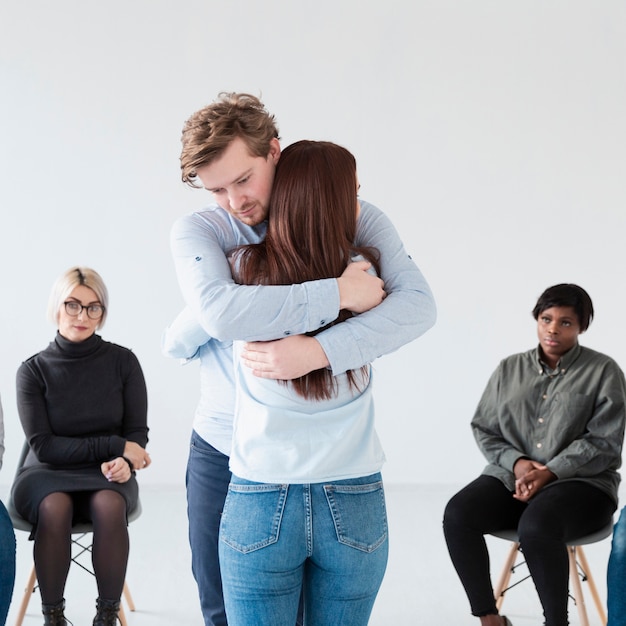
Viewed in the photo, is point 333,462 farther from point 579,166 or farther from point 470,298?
point 579,166

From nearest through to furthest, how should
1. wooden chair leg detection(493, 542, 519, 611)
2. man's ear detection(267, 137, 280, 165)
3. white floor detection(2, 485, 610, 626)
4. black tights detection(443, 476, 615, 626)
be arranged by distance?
man's ear detection(267, 137, 280, 165) → black tights detection(443, 476, 615, 626) → wooden chair leg detection(493, 542, 519, 611) → white floor detection(2, 485, 610, 626)

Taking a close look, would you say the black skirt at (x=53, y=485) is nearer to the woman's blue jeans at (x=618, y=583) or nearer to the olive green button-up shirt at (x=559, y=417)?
the olive green button-up shirt at (x=559, y=417)

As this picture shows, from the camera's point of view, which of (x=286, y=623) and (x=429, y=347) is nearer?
(x=286, y=623)

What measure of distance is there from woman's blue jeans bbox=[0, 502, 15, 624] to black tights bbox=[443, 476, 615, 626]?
4.40 feet

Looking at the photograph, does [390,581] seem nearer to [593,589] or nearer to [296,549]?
[593,589]

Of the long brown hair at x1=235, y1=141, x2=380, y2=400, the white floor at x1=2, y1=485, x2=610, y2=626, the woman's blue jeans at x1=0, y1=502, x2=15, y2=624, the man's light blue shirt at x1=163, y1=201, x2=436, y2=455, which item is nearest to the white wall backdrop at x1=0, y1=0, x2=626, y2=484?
the white floor at x1=2, y1=485, x2=610, y2=626

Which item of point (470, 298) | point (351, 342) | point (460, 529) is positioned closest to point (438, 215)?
point (470, 298)

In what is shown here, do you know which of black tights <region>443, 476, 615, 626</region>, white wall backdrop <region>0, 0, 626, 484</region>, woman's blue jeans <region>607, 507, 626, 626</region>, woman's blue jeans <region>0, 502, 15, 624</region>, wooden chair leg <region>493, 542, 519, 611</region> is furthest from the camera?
white wall backdrop <region>0, 0, 626, 484</region>

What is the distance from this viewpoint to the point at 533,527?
2611 mm

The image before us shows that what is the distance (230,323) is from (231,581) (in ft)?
1.27

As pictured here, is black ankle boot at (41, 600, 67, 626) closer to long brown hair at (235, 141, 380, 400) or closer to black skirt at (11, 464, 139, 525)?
black skirt at (11, 464, 139, 525)

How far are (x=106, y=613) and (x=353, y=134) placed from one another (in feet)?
9.28

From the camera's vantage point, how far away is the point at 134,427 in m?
3.04

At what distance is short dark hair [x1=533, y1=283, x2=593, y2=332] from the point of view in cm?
302
